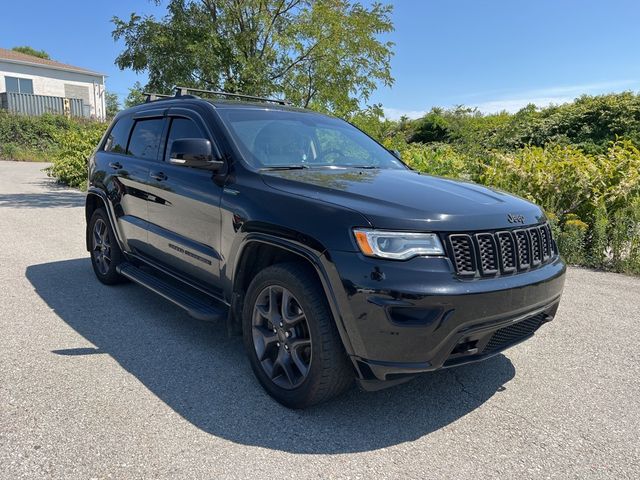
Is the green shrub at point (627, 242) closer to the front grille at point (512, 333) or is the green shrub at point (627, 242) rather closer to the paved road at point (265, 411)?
the paved road at point (265, 411)

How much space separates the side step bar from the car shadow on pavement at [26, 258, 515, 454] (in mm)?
354

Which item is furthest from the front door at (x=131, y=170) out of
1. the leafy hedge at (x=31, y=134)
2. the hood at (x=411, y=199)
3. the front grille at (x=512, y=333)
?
the leafy hedge at (x=31, y=134)

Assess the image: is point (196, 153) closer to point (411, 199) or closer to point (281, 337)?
point (281, 337)

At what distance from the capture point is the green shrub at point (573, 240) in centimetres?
650

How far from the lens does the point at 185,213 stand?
3850 mm

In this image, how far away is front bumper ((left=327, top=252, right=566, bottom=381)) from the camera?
248 centimetres

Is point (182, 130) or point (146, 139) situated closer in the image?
point (182, 130)

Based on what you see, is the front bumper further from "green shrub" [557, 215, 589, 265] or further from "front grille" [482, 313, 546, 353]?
"green shrub" [557, 215, 589, 265]

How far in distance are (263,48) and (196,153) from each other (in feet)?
26.7

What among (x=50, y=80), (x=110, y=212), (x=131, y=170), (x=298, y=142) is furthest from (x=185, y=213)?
(x=50, y=80)

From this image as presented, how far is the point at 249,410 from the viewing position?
300 centimetres

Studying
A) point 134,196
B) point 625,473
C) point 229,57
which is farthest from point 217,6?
point 625,473

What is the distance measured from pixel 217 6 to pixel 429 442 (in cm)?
1005

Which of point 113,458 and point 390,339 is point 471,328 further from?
point 113,458
